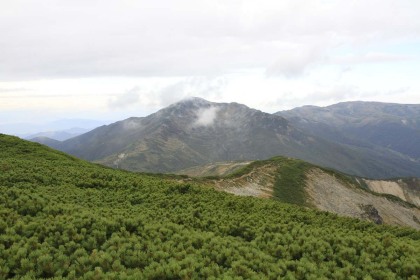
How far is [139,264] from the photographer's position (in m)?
17.9

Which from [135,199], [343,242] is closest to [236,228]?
[343,242]

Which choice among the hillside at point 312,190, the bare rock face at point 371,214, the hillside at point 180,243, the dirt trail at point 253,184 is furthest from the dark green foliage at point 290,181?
the hillside at point 180,243

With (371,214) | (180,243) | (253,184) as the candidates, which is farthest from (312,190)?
(180,243)

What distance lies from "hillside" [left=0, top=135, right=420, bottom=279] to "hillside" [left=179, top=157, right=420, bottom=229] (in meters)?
52.2

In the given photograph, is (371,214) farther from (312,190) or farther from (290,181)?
(290,181)

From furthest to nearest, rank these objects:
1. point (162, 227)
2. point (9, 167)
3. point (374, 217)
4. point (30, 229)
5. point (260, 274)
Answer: point (374, 217) → point (9, 167) → point (162, 227) → point (30, 229) → point (260, 274)

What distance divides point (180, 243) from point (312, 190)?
86.3 meters

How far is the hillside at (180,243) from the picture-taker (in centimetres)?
1705

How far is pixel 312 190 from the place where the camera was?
3991 inches

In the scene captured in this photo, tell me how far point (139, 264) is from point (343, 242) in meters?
11.5

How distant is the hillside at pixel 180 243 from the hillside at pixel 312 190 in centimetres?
5223

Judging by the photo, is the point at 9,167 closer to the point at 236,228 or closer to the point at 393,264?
the point at 236,228

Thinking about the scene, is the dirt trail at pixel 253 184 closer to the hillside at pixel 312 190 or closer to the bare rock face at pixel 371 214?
the hillside at pixel 312 190

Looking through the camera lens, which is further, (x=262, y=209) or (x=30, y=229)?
(x=262, y=209)
